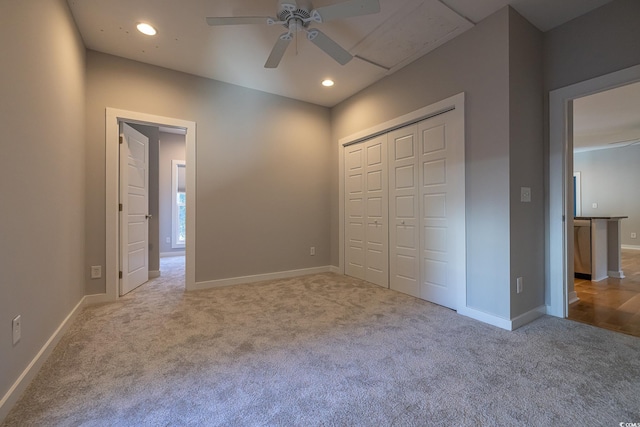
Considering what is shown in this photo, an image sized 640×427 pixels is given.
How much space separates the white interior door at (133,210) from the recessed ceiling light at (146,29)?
1.06 metres

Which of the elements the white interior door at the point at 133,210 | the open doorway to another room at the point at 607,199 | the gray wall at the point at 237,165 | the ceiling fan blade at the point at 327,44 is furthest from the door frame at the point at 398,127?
the white interior door at the point at 133,210

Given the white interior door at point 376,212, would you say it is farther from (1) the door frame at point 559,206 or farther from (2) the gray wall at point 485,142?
(1) the door frame at point 559,206

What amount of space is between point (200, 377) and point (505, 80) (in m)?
3.15

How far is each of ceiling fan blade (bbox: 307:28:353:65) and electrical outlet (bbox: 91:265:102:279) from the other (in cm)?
312

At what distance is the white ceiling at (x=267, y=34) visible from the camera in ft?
7.28

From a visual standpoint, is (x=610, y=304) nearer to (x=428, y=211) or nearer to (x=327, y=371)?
(x=428, y=211)

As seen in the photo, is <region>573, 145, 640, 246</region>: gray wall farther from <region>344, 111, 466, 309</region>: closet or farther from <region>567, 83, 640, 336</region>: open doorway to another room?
<region>344, 111, 466, 309</region>: closet

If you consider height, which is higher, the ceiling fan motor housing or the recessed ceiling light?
the recessed ceiling light

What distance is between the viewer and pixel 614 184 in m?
6.90

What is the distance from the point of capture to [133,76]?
9.93 feet

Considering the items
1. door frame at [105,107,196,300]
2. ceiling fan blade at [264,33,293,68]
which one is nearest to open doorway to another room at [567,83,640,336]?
ceiling fan blade at [264,33,293,68]

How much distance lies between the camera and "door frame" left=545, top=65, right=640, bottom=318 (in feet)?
7.97

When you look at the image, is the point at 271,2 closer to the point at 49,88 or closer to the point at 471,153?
the point at 49,88

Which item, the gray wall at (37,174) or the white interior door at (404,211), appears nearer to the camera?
the gray wall at (37,174)
